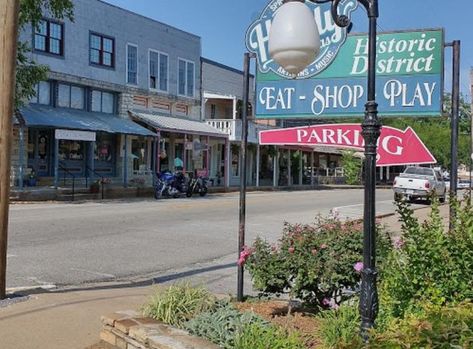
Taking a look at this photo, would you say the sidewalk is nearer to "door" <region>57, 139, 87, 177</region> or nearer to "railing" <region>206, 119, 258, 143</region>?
"door" <region>57, 139, 87, 177</region>

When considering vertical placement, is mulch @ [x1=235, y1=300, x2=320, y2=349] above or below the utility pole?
below

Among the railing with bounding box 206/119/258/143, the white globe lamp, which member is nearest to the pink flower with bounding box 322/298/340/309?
the white globe lamp

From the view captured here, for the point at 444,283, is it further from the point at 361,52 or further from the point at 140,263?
the point at 140,263

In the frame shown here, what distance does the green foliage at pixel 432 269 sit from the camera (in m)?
3.94

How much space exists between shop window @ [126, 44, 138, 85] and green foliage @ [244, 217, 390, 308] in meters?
26.8

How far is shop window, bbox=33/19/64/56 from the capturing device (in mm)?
25467

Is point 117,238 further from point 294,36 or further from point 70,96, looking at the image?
point 70,96

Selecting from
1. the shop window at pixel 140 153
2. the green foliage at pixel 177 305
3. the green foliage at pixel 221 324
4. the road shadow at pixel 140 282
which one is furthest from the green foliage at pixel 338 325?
the shop window at pixel 140 153

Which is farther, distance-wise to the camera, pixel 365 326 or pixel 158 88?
pixel 158 88

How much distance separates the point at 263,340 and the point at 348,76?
2.94 m

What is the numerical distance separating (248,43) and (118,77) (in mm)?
24947

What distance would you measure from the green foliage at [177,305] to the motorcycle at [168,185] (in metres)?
21.4

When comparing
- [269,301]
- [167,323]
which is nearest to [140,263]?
[269,301]

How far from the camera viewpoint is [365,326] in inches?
149
